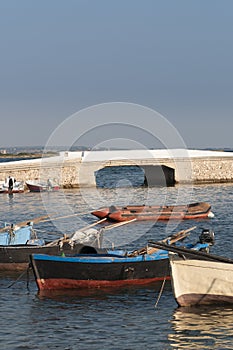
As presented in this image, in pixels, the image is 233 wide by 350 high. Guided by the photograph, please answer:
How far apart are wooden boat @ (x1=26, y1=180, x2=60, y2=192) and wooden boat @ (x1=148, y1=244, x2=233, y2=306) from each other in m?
40.2

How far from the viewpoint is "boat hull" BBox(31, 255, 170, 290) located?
68.3 ft

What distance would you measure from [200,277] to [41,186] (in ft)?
135

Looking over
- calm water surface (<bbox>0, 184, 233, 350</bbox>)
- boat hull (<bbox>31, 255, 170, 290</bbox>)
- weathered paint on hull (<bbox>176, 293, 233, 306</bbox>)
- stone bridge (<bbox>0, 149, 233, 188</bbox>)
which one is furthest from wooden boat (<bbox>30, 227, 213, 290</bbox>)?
stone bridge (<bbox>0, 149, 233, 188</bbox>)

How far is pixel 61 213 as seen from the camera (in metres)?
43.6

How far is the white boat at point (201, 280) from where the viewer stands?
1827cm

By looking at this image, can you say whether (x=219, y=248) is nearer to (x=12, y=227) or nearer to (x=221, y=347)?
(x=12, y=227)

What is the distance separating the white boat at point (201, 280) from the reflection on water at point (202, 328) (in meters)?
0.26

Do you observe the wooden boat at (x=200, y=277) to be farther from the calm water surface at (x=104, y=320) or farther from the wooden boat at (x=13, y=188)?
the wooden boat at (x=13, y=188)

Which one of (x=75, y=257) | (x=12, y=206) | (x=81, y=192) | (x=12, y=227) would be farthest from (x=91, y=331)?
(x=81, y=192)

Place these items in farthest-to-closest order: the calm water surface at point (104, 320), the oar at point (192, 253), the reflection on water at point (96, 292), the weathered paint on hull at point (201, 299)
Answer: the reflection on water at point (96, 292)
the weathered paint on hull at point (201, 299)
the oar at point (192, 253)
the calm water surface at point (104, 320)

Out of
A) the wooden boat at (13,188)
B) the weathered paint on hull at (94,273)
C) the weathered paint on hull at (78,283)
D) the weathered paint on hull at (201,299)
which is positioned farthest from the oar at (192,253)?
the wooden boat at (13,188)

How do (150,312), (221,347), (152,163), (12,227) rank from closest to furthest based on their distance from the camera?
(221,347), (150,312), (12,227), (152,163)

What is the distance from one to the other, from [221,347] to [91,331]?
10.7 feet

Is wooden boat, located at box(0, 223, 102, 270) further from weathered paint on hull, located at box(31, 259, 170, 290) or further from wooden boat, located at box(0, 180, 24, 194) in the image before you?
wooden boat, located at box(0, 180, 24, 194)
